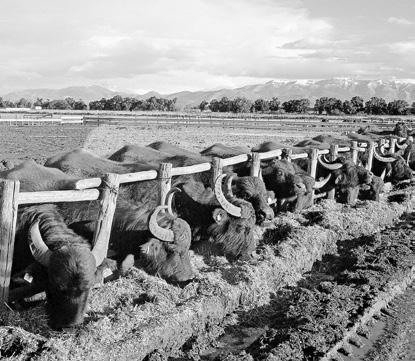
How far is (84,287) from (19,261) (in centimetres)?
191

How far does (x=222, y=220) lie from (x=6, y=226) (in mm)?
3769

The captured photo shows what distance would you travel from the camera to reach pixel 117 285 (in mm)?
6445

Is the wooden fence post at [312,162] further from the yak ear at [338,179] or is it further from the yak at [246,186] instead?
the yak at [246,186]

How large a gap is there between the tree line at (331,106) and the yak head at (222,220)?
7808 cm

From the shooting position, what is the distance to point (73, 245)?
5613 mm

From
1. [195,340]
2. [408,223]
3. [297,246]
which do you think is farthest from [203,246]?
[408,223]

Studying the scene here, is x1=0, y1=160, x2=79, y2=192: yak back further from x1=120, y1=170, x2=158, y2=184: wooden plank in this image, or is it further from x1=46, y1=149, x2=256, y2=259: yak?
x1=46, y1=149, x2=256, y2=259: yak

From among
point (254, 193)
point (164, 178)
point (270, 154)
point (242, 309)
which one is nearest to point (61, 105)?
point (270, 154)

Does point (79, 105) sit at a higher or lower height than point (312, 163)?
higher

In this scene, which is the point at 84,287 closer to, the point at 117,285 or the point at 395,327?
the point at 117,285

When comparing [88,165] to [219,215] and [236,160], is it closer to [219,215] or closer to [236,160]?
[236,160]

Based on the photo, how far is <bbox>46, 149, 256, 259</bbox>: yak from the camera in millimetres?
8359

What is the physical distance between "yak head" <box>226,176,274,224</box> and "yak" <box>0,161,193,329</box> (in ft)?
8.55

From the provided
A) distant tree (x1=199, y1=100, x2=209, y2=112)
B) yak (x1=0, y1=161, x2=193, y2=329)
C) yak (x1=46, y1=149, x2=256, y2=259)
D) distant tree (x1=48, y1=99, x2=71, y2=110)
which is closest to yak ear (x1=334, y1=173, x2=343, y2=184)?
yak (x1=46, y1=149, x2=256, y2=259)
